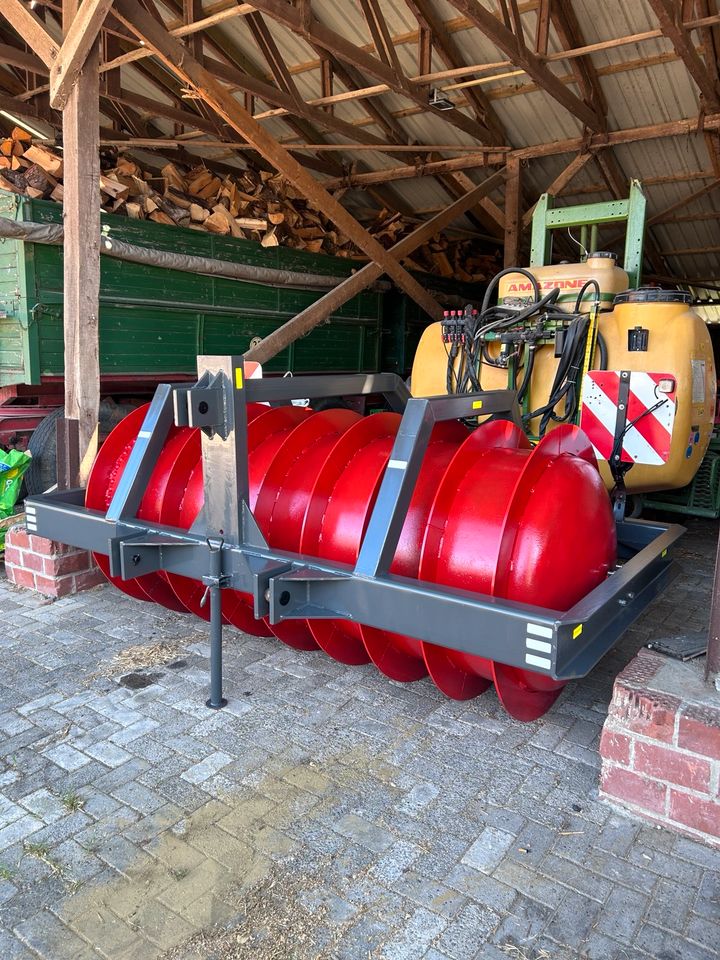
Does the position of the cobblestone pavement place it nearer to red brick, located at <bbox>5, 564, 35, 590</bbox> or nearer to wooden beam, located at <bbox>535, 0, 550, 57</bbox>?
red brick, located at <bbox>5, 564, 35, 590</bbox>

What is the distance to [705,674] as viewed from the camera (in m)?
2.39

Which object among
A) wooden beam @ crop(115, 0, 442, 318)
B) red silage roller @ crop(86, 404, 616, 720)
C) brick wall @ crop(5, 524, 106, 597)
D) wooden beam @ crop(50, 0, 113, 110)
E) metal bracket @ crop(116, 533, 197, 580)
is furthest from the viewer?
wooden beam @ crop(115, 0, 442, 318)

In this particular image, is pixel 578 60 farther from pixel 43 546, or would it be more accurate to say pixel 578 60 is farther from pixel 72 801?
pixel 72 801

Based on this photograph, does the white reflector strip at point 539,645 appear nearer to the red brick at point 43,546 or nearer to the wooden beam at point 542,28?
the red brick at point 43,546

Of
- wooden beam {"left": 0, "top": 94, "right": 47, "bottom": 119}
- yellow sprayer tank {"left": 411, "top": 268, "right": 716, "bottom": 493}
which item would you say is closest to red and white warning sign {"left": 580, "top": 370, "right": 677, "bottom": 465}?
yellow sprayer tank {"left": 411, "top": 268, "right": 716, "bottom": 493}

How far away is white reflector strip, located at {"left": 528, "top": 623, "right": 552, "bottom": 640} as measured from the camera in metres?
2.06

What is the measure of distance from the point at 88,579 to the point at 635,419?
353cm

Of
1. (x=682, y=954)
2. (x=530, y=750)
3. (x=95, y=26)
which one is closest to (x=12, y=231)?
(x=95, y=26)

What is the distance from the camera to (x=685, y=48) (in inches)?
262

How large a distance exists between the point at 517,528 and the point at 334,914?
4.42 ft

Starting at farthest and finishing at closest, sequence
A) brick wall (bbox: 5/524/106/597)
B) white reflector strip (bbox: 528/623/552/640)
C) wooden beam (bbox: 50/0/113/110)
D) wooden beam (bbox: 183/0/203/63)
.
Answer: wooden beam (bbox: 183/0/203/63) < brick wall (bbox: 5/524/106/597) < wooden beam (bbox: 50/0/113/110) < white reflector strip (bbox: 528/623/552/640)

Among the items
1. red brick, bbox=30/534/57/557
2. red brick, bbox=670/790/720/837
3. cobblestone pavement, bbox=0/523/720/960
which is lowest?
cobblestone pavement, bbox=0/523/720/960

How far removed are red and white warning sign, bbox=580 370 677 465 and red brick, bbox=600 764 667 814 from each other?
90.8 inches

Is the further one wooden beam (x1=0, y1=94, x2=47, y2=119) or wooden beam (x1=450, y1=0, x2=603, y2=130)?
wooden beam (x1=0, y1=94, x2=47, y2=119)
